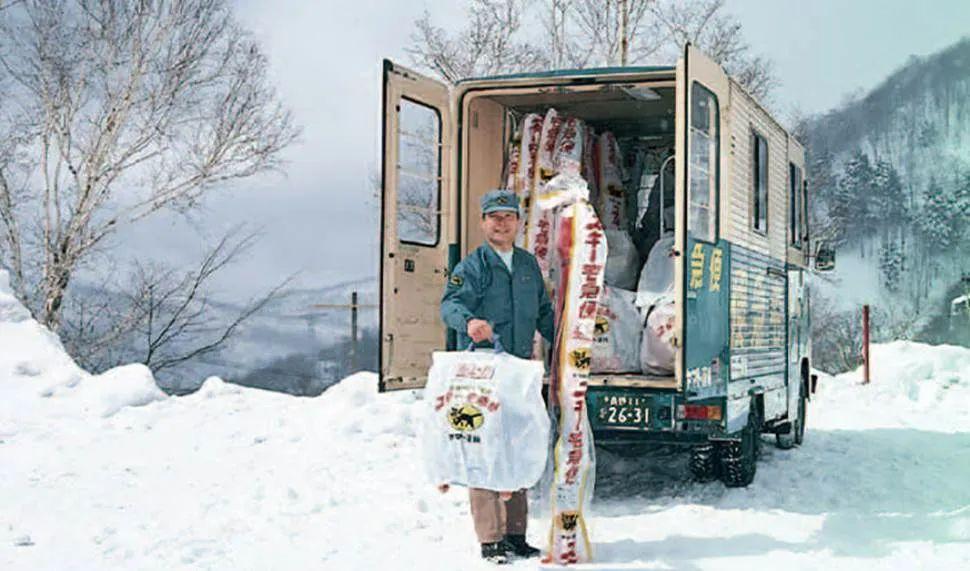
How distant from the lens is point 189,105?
64.7 ft

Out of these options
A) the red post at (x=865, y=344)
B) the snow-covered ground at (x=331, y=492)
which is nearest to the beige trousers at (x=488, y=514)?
the snow-covered ground at (x=331, y=492)

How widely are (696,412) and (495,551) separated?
2017 millimetres

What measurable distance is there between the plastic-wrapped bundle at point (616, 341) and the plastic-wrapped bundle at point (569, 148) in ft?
4.18

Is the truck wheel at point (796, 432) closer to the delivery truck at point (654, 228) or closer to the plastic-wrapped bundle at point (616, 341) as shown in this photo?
the delivery truck at point (654, 228)

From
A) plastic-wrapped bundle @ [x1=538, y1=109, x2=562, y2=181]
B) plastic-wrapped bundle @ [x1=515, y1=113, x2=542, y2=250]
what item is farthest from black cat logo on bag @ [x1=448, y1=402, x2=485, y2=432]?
plastic-wrapped bundle @ [x1=538, y1=109, x2=562, y2=181]

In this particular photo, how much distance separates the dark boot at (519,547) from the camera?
5.77 m

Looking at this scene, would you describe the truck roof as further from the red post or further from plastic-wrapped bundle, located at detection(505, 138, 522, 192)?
the red post

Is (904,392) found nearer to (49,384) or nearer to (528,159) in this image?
(528,159)

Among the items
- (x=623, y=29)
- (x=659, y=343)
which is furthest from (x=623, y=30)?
(x=659, y=343)

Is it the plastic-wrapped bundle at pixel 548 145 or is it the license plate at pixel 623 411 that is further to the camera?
the plastic-wrapped bundle at pixel 548 145

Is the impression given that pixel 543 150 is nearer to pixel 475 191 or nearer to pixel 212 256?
pixel 475 191

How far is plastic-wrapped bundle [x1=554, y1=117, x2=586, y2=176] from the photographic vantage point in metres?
8.29

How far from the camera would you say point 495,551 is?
18.6 ft

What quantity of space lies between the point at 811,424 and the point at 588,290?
8.61 metres
